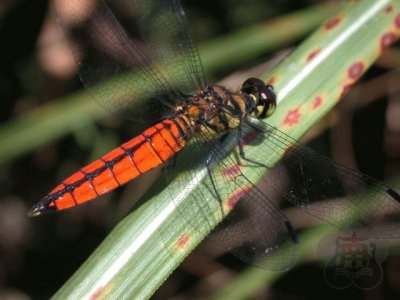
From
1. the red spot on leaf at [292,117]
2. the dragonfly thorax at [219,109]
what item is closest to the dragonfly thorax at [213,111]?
the dragonfly thorax at [219,109]

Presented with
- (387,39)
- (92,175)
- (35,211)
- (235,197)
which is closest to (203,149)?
(235,197)

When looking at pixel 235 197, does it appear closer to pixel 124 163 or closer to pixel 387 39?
pixel 124 163

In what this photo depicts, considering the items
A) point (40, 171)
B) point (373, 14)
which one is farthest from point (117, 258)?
point (40, 171)

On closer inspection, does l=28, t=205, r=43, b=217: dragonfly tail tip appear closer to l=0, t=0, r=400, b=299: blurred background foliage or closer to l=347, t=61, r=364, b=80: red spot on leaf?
l=0, t=0, r=400, b=299: blurred background foliage

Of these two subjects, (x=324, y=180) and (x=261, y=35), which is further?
(x=261, y=35)

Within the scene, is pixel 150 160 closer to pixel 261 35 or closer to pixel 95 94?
pixel 95 94

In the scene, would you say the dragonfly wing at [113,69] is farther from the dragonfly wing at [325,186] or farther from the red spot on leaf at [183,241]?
the red spot on leaf at [183,241]
